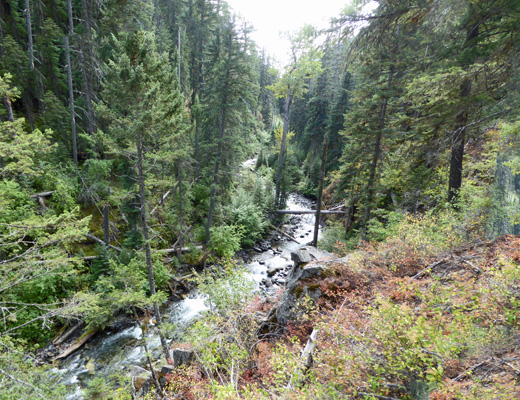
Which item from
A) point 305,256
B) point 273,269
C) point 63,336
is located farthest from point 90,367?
point 273,269

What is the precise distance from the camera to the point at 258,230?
2056 centimetres

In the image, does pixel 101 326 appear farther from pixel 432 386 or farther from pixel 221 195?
pixel 432 386

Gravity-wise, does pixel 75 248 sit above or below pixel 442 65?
below

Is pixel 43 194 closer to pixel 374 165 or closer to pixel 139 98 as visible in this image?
pixel 139 98

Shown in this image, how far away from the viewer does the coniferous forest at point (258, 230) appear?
3266mm

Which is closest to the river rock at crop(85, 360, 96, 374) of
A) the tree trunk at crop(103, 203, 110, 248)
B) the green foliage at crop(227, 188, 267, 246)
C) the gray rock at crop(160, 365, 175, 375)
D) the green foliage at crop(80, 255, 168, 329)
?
the green foliage at crop(80, 255, 168, 329)

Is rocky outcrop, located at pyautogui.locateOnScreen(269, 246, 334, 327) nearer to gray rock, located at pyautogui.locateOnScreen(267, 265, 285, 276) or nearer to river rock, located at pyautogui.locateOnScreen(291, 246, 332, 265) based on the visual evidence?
river rock, located at pyautogui.locateOnScreen(291, 246, 332, 265)

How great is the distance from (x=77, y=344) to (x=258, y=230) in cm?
1356

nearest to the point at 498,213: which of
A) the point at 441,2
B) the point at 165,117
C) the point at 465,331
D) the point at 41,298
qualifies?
the point at 465,331

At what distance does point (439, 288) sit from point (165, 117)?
8.51 m

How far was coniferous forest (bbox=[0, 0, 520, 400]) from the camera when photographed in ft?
10.7

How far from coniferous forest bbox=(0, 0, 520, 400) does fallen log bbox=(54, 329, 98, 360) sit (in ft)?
0.38

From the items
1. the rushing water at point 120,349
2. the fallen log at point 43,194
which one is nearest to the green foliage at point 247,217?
the rushing water at point 120,349

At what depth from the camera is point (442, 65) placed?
654cm
